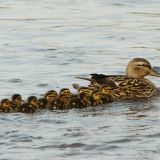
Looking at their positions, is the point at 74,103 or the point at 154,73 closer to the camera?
the point at 74,103

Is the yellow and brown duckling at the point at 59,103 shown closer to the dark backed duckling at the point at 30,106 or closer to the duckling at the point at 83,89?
the dark backed duckling at the point at 30,106

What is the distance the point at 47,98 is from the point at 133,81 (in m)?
1.67

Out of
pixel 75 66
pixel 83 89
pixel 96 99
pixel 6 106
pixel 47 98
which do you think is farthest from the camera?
pixel 75 66

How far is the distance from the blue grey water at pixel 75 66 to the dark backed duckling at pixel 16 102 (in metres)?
0.14

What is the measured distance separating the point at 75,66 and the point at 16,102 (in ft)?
10.5

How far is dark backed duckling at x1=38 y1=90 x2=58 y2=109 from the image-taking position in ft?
36.8


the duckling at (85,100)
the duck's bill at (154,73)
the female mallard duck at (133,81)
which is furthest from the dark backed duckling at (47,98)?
the duck's bill at (154,73)

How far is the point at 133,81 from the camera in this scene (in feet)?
41.3

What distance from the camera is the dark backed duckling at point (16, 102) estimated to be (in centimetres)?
1098

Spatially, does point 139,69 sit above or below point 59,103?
above

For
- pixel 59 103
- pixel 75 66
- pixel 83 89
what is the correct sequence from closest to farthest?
pixel 59 103
pixel 83 89
pixel 75 66

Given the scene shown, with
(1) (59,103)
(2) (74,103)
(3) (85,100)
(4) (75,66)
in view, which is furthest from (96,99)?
(4) (75,66)

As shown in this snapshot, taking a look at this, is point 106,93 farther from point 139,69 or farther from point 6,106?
point 6,106

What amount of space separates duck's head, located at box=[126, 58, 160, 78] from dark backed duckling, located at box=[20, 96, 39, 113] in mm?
2117
